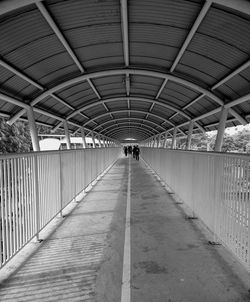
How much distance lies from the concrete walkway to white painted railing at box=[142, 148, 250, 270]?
389 mm

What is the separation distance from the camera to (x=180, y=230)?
18.1ft

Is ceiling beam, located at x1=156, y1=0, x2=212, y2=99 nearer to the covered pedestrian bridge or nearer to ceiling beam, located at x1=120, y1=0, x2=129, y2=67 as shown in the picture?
the covered pedestrian bridge

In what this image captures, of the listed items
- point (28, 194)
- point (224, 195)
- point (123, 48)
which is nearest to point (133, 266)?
point (224, 195)

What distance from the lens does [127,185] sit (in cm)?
1182

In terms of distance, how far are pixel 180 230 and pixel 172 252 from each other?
47.2 inches

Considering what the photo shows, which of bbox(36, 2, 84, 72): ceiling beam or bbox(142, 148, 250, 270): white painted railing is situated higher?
bbox(36, 2, 84, 72): ceiling beam

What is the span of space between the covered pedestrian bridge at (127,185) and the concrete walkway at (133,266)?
0.03m

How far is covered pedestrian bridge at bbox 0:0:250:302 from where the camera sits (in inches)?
141

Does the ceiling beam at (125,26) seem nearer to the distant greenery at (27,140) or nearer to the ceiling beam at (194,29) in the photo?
the ceiling beam at (194,29)

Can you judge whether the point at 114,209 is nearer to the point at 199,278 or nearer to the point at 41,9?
the point at 199,278

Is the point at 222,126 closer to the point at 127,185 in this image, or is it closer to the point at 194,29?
the point at 127,185

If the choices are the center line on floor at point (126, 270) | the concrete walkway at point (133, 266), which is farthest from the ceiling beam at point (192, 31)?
the center line on floor at point (126, 270)

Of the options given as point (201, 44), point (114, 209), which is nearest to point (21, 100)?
point (114, 209)

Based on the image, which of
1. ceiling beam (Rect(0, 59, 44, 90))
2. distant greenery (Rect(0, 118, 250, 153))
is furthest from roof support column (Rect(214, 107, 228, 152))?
distant greenery (Rect(0, 118, 250, 153))
